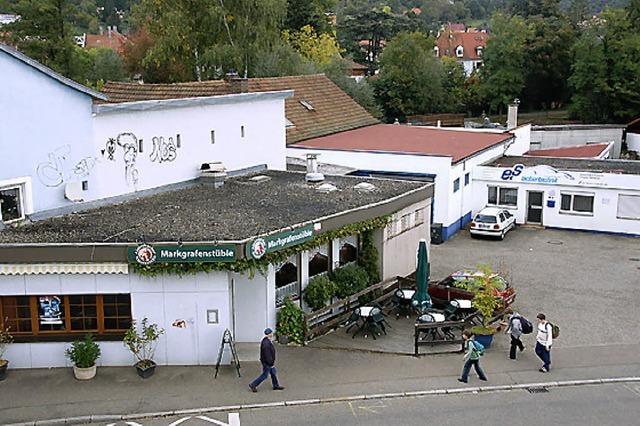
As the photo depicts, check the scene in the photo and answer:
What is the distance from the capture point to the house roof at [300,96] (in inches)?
1061

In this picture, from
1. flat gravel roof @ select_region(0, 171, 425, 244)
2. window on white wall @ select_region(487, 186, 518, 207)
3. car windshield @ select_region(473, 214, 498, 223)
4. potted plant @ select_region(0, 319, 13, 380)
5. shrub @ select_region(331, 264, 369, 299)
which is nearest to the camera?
potted plant @ select_region(0, 319, 13, 380)

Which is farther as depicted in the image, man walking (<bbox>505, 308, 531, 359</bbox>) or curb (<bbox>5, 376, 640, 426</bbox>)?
man walking (<bbox>505, 308, 531, 359</bbox>)

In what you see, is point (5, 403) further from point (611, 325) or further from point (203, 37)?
point (203, 37)

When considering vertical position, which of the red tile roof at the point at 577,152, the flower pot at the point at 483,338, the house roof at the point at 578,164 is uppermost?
the house roof at the point at 578,164

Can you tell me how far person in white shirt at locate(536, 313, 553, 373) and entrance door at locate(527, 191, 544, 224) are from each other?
16.9m

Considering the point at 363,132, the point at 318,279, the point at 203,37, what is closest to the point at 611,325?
the point at 318,279

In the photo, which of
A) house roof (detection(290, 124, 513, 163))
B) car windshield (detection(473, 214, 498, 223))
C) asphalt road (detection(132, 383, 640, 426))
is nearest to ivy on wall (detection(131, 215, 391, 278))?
asphalt road (detection(132, 383, 640, 426))

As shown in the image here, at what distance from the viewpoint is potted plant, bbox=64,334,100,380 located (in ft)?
50.9

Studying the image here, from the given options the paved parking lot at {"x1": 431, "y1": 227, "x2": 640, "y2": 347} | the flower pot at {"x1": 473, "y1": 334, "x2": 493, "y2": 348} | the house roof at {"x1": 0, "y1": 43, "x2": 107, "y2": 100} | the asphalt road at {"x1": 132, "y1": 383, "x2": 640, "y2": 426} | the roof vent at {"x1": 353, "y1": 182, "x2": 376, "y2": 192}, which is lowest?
the paved parking lot at {"x1": 431, "y1": 227, "x2": 640, "y2": 347}

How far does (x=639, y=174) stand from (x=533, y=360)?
17678 millimetres

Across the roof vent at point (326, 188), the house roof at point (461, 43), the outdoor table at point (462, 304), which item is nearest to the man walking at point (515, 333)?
the outdoor table at point (462, 304)

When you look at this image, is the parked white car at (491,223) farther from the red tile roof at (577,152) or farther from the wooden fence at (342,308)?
the red tile roof at (577,152)

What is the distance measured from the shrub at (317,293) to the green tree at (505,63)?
56.0 m

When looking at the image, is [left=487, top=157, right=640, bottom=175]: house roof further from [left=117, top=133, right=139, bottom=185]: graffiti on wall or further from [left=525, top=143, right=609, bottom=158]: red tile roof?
[left=117, top=133, right=139, bottom=185]: graffiti on wall
